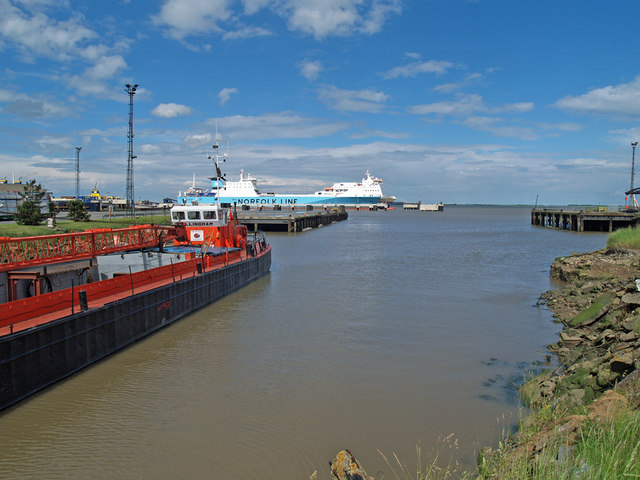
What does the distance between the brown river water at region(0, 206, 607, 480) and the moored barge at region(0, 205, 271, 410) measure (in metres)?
0.54

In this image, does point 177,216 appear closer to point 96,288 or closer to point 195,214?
point 195,214

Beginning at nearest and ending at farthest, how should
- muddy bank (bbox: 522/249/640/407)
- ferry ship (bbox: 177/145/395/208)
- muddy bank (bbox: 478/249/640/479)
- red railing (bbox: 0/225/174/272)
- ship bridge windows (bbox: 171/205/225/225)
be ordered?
muddy bank (bbox: 478/249/640/479), muddy bank (bbox: 522/249/640/407), red railing (bbox: 0/225/174/272), ship bridge windows (bbox: 171/205/225/225), ferry ship (bbox: 177/145/395/208)

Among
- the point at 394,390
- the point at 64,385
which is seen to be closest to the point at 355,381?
the point at 394,390

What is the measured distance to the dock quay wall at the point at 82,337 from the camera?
902 centimetres

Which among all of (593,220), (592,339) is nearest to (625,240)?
(592,339)

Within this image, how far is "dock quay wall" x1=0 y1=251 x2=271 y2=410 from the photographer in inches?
355

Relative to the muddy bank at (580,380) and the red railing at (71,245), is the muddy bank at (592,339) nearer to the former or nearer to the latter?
the muddy bank at (580,380)

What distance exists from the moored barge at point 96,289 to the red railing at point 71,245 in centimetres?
4

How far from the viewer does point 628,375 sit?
22.5 ft

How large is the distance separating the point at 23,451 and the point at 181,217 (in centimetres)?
1625

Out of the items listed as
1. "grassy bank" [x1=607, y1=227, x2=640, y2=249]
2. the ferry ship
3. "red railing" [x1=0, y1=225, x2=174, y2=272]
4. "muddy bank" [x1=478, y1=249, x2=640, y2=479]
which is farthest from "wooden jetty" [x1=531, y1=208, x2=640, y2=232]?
the ferry ship

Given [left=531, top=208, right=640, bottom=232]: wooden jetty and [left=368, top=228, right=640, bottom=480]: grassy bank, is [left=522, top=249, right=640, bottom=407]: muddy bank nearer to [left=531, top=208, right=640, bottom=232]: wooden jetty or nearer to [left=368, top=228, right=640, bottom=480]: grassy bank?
[left=368, top=228, right=640, bottom=480]: grassy bank

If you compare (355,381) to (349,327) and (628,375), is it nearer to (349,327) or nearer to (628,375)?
(349,327)

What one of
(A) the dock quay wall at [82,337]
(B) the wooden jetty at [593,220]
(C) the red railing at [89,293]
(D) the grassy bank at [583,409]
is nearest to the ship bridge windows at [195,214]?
(C) the red railing at [89,293]
